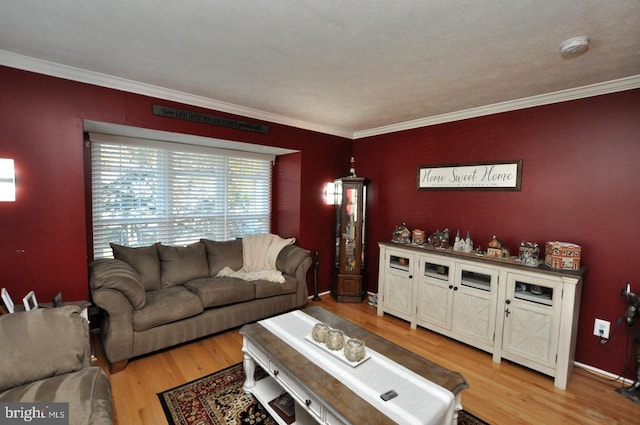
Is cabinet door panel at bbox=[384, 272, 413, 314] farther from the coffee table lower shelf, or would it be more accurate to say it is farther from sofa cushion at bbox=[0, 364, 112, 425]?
sofa cushion at bbox=[0, 364, 112, 425]

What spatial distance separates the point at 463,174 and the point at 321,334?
8.25ft

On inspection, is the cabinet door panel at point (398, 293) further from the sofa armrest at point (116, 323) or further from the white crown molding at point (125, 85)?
the sofa armrest at point (116, 323)

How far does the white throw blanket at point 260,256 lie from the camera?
349 cm

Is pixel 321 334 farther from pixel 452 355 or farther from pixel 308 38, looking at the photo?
pixel 308 38

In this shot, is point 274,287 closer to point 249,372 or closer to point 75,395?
point 249,372

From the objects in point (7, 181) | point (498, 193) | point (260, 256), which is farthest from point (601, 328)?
point (7, 181)

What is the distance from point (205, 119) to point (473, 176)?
119 inches

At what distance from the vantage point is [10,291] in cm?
227

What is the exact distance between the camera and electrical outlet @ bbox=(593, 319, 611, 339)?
249 cm

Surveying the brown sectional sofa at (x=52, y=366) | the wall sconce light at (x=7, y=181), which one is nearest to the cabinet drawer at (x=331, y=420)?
the brown sectional sofa at (x=52, y=366)

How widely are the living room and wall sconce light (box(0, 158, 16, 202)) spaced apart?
0.05 metres

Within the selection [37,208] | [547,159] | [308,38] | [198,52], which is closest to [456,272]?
[547,159]

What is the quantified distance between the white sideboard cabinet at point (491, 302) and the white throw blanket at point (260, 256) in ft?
4.62

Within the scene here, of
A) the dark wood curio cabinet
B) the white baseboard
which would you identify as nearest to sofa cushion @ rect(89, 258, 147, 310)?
the dark wood curio cabinet
